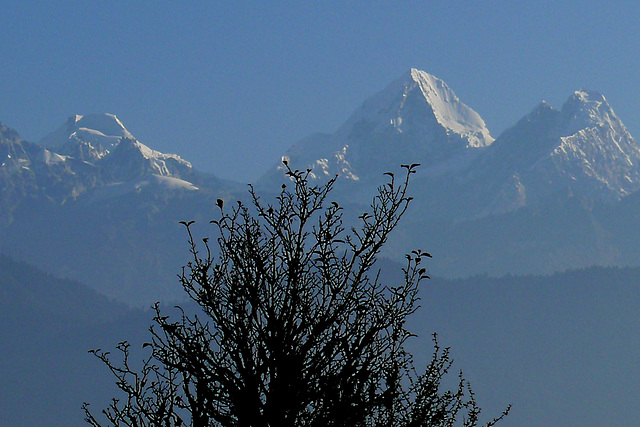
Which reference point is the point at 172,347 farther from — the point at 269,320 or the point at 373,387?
the point at 373,387

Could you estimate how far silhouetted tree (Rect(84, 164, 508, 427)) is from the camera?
14016mm

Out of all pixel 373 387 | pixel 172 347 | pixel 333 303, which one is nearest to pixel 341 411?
pixel 373 387

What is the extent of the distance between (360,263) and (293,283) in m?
1.11

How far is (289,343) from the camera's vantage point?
14.3 m

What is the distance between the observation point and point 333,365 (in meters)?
14.4

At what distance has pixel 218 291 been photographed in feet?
47.6

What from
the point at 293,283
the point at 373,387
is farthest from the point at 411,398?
the point at 293,283

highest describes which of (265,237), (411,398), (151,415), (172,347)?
(265,237)

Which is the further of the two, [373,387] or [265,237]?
[265,237]

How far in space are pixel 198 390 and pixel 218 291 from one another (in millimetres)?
1351

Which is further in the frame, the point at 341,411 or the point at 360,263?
the point at 360,263

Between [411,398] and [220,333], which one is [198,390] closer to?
[220,333]

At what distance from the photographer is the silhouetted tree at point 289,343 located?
14.0m

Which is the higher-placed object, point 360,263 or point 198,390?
point 360,263
